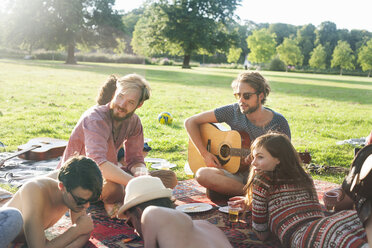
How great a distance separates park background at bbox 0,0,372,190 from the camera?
373 inches

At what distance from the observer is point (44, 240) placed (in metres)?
2.83

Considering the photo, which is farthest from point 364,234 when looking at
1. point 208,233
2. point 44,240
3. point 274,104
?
point 274,104

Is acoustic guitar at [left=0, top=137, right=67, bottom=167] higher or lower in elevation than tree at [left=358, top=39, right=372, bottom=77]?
lower

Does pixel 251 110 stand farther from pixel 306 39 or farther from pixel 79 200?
pixel 306 39

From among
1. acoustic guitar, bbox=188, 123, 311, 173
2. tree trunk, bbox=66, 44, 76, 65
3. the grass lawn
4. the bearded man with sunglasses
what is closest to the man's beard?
the bearded man with sunglasses

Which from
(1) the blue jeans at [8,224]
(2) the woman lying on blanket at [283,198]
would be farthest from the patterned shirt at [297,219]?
(1) the blue jeans at [8,224]

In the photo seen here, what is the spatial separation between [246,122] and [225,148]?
0.50m

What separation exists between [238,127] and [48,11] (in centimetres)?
3960

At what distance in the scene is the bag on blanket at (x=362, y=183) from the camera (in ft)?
7.97

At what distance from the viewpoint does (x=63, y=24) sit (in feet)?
133

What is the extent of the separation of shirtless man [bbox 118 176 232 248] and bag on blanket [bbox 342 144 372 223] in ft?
3.05

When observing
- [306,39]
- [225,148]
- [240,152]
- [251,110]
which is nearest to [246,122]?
[251,110]

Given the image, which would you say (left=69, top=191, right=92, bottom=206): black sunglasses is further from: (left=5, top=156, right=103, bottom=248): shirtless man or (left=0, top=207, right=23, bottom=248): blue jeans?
(left=0, top=207, right=23, bottom=248): blue jeans

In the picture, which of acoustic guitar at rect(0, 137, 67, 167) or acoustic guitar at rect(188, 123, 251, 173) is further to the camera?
acoustic guitar at rect(0, 137, 67, 167)
